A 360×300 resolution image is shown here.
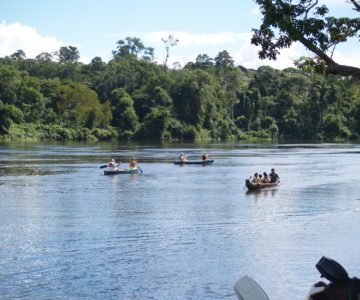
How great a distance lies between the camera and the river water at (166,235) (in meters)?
16.2

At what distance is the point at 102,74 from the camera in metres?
129

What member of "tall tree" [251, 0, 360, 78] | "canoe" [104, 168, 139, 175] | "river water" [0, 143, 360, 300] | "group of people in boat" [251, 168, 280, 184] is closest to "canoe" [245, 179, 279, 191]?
"group of people in boat" [251, 168, 280, 184]

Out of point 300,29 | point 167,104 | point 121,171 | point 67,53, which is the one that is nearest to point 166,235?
point 300,29

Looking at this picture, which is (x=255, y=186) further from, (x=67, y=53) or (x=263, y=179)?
(x=67, y=53)

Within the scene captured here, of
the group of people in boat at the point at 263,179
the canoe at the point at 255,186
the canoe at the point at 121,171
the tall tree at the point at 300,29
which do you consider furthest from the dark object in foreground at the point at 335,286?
the canoe at the point at 121,171

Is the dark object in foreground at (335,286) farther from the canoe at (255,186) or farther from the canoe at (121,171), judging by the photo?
the canoe at (121,171)

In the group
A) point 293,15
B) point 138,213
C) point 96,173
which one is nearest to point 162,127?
point 96,173

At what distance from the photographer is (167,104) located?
119 metres

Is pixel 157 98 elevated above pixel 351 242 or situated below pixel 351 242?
above

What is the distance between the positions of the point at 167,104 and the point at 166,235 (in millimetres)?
96846

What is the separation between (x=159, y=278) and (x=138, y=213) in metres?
11.0

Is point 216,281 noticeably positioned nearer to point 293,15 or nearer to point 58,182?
point 293,15

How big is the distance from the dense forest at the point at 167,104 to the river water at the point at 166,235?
67977mm

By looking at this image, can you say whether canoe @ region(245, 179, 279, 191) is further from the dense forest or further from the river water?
the dense forest
